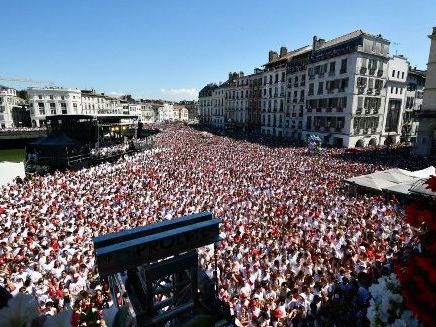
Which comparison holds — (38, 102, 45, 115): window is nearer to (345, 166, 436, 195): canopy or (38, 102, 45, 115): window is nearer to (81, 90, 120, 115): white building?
(81, 90, 120, 115): white building

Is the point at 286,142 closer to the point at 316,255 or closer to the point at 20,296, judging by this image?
the point at 316,255

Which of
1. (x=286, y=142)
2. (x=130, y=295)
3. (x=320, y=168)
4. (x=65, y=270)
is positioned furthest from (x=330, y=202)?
(x=286, y=142)

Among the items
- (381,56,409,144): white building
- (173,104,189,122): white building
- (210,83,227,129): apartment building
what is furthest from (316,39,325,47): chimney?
(173,104,189,122): white building

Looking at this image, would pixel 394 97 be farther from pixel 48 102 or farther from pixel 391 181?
pixel 48 102

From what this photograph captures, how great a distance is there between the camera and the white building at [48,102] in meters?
79.9

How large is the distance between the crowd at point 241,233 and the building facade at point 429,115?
16123 millimetres

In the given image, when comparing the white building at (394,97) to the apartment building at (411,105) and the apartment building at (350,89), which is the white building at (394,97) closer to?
the apartment building at (350,89)

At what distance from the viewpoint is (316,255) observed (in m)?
11.1

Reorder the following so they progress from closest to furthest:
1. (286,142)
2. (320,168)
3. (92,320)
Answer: (92,320) < (320,168) < (286,142)

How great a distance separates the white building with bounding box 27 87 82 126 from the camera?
79.9m

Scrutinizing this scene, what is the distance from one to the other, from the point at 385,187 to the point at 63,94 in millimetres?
87403

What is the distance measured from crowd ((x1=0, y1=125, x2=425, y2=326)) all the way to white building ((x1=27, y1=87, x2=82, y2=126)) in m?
69.7

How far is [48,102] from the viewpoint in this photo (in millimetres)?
81125

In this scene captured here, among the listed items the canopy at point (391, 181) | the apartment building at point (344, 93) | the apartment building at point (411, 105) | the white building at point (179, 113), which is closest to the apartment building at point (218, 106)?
the apartment building at point (344, 93)
